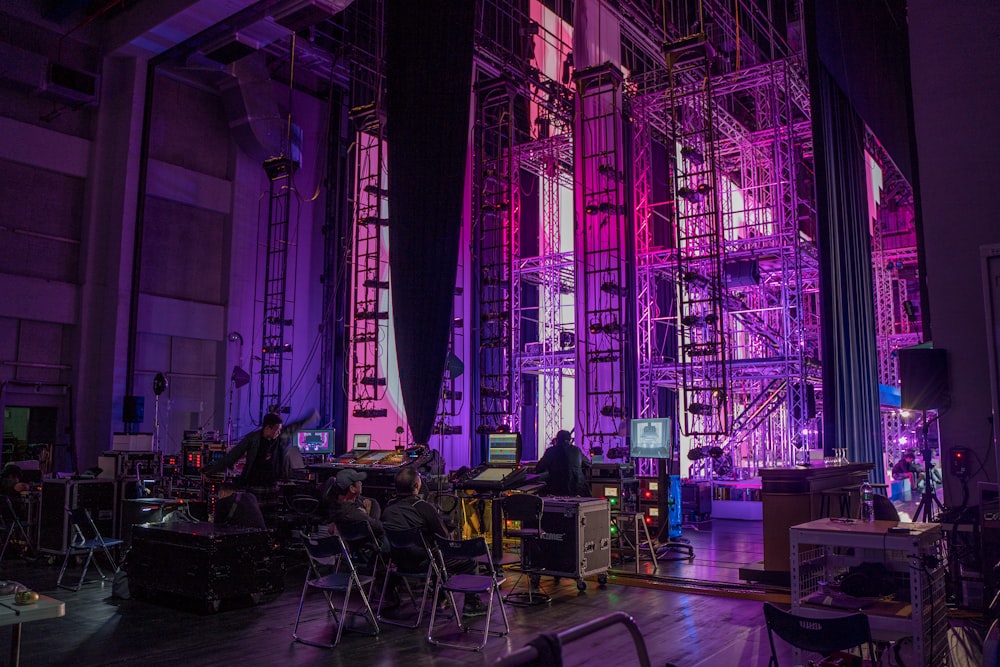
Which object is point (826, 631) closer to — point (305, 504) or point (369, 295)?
point (305, 504)

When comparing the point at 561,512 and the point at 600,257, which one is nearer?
the point at 561,512

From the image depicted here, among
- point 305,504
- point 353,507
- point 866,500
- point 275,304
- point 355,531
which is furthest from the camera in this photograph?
point 275,304

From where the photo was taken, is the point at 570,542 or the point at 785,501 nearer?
the point at 785,501

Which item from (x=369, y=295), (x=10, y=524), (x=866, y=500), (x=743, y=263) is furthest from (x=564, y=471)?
(x=743, y=263)

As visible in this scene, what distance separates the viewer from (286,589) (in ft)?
22.9

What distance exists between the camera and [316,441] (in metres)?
11.9

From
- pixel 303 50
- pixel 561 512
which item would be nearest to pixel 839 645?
pixel 561 512

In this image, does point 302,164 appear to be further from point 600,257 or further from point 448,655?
point 448,655

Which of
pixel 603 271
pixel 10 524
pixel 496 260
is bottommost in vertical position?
pixel 10 524

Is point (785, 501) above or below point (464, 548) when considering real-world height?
above

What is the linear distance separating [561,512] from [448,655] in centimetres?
211

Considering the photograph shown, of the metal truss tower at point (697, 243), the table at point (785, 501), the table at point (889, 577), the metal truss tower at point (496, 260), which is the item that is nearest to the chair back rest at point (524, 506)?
the table at point (785, 501)

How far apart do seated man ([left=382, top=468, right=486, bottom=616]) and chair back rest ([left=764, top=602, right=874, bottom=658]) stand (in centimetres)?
294

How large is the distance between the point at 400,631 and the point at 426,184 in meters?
4.03
